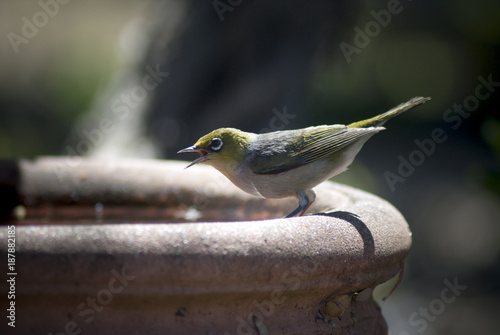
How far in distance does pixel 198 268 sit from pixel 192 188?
178 centimetres

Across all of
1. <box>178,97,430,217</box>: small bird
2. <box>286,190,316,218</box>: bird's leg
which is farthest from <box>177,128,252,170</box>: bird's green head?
<box>286,190,316,218</box>: bird's leg

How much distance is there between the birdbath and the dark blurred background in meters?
3.97

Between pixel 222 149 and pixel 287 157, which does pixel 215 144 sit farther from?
pixel 287 157

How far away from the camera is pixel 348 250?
7.86ft

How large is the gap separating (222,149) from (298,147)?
0.50 metres

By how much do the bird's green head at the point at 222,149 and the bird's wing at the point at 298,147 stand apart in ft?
0.30

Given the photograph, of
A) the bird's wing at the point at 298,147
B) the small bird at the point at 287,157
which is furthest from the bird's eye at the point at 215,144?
the bird's wing at the point at 298,147

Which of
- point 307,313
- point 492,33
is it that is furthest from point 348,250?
point 492,33

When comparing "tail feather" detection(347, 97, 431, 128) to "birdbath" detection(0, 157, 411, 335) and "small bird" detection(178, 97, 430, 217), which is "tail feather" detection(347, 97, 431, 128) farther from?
"birdbath" detection(0, 157, 411, 335)

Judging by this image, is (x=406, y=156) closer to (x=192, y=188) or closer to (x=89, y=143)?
(x=89, y=143)

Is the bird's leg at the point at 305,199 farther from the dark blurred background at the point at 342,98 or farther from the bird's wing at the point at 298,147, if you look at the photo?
the dark blurred background at the point at 342,98

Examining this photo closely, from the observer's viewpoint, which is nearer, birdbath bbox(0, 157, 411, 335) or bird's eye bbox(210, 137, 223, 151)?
birdbath bbox(0, 157, 411, 335)

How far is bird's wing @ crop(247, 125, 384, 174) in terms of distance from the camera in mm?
3533

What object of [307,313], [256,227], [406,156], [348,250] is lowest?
[406,156]
